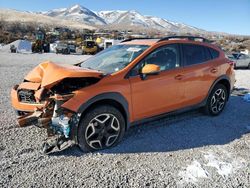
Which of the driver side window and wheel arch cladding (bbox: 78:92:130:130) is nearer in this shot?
wheel arch cladding (bbox: 78:92:130:130)

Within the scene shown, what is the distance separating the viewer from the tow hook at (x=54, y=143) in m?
4.20

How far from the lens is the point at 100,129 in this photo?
4406 mm

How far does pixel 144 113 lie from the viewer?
4.88 m

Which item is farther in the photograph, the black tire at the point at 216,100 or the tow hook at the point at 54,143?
the black tire at the point at 216,100

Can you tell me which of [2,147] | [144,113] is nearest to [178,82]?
[144,113]

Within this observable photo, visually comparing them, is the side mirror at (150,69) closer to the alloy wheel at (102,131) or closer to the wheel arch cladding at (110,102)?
the wheel arch cladding at (110,102)

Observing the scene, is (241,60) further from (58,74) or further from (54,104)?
(54,104)

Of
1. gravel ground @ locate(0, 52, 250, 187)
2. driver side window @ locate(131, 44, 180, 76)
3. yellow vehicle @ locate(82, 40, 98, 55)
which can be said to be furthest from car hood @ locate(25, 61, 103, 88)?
yellow vehicle @ locate(82, 40, 98, 55)

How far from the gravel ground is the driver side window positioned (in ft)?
3.85

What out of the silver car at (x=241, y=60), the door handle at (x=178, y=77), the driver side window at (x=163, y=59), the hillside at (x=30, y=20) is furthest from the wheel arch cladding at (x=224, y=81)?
the hillside at (x=30, y=20)

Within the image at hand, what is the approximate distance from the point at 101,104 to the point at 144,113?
0.84m

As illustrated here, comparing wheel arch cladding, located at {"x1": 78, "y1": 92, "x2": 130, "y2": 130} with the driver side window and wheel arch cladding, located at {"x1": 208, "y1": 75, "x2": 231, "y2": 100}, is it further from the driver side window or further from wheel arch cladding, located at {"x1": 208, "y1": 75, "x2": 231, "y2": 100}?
wheel arch cladding, located at {"x1": 208, "y1": 75, "x2": 231, "y2": 100}

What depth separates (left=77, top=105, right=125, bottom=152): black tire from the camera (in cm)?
→ 423

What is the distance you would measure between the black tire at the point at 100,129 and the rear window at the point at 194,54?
75.7 inches
